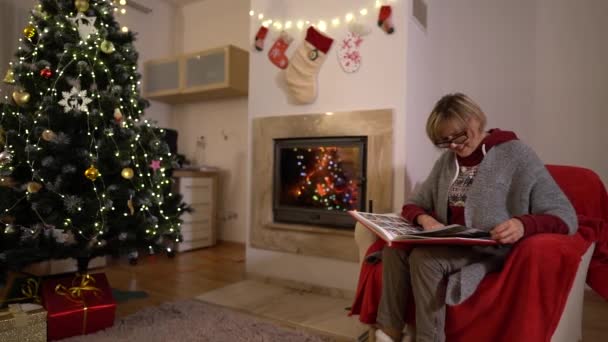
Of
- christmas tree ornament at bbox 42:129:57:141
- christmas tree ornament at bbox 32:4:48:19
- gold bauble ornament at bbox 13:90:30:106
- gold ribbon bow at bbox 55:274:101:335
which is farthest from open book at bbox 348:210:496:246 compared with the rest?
christmas tree ornament at bbox 32:4:48:19

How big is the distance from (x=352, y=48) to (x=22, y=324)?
2.02 metres

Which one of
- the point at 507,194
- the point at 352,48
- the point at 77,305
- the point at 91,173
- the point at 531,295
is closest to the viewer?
the point at 531,295

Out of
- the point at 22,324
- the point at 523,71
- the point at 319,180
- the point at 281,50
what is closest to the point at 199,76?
the point at 281,50

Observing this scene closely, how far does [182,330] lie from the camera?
5.46 ft

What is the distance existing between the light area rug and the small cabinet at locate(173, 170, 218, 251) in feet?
4.60

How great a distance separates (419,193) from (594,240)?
1.93 feet

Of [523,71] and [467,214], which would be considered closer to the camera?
[467,214]

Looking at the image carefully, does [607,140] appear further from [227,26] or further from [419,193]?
[227,26]

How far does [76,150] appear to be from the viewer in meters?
1.82

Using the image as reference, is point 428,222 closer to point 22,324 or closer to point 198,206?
point 22,324

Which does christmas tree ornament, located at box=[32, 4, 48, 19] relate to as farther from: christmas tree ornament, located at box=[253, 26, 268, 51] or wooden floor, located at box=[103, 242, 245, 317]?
wooden floor, located at box=[103, 242, 245, 317]

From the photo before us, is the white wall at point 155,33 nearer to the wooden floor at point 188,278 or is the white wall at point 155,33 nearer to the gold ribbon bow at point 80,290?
the wooden floor at point 188,278

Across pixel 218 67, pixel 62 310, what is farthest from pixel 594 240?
pixel 218 67

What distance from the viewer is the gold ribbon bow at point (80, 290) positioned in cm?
166
